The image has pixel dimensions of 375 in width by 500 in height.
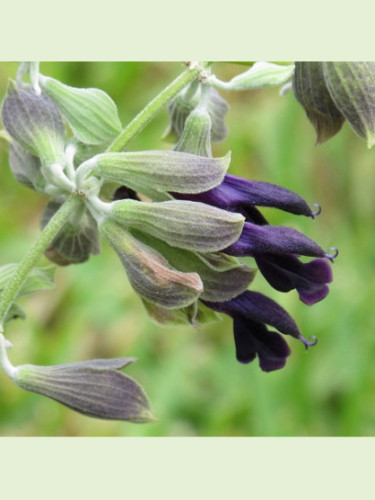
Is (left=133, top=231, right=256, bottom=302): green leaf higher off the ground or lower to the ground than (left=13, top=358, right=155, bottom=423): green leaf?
higher

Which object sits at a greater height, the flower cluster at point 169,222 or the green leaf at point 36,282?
the flower cluster at point 169,222

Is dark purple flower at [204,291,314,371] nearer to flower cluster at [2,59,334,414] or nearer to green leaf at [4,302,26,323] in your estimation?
flower cluster at [2,59,334,414]

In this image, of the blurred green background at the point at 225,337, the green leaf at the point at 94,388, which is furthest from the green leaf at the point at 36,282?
the blurred green background at the point at 225,337

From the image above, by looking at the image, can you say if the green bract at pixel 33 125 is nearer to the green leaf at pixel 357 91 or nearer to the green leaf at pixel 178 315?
the green leaf at pixel 178 315

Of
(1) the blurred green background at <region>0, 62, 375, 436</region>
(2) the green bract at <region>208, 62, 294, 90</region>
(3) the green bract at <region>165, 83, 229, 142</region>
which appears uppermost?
(2) the green bract at <region>208, 62, 294, 90</region>

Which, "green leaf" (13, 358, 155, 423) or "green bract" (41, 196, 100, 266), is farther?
"green bract" (41, 196, 100, 266)

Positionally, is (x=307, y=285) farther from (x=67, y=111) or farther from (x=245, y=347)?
(x=67, y=111)

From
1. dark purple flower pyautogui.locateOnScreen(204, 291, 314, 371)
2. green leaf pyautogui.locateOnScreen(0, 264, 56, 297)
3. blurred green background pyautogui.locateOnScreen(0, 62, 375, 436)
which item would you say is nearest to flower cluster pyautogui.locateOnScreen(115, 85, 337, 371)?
dark purple flower pyautogui.locateOnScreen(204, 291, 314, 371)

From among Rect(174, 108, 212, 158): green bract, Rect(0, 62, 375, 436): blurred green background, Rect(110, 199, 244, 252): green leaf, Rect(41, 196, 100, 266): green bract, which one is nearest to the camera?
Rect(110, 199, 244, 252): green leaf
